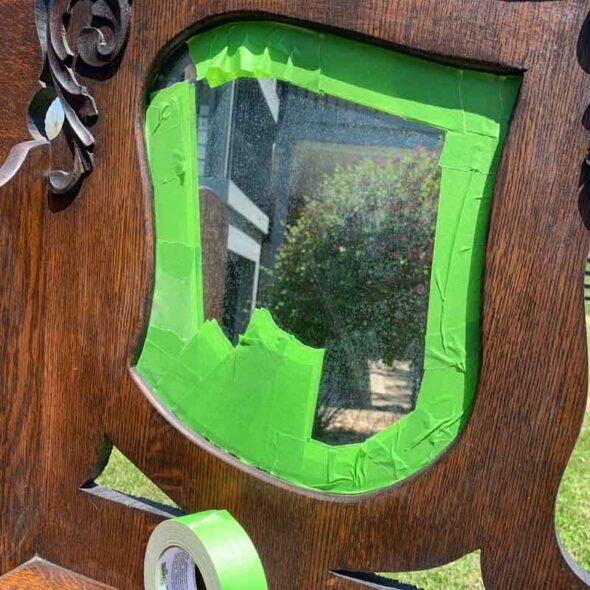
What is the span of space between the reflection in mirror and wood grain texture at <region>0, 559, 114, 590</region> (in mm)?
516

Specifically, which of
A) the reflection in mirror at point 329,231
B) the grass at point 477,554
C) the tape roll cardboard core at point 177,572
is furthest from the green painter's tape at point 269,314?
the grass at point 477,554

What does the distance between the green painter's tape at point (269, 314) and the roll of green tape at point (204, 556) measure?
4.5 inches

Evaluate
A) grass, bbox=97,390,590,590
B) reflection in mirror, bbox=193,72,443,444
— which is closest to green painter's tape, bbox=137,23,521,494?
reflection in mirror, bbox=193,72,443,444

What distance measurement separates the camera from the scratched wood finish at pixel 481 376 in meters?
0.88

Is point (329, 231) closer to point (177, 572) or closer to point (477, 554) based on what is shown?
point (177, 572)

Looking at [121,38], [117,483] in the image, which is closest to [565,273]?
[121,38]

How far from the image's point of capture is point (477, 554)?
2162mm

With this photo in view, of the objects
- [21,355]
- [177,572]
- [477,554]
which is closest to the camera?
[177,572]

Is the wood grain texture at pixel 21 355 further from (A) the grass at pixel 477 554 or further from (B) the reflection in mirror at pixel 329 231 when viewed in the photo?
(A) the grass at pixel 477 554

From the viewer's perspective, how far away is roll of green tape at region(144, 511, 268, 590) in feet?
3.22

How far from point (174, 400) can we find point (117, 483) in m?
1.51

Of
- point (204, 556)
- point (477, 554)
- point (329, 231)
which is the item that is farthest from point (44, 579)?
point (477, 554)

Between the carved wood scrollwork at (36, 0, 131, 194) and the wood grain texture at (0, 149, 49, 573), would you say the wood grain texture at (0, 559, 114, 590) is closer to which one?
the wood grain texture at (0, 149, 49, 573)

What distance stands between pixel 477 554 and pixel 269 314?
1.44 metres
